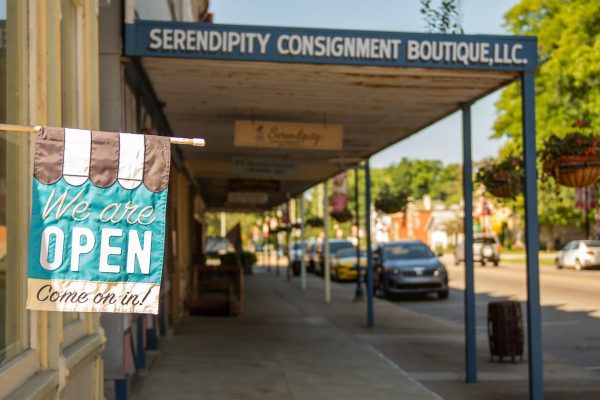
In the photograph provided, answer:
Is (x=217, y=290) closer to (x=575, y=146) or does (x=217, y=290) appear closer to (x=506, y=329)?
(x=506, y=329)

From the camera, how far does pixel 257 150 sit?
51.2 feet

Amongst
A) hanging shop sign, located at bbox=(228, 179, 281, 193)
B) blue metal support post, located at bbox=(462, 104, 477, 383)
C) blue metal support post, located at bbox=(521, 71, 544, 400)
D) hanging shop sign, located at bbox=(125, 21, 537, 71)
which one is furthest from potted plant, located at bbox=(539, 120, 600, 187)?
hanging shop sign, located at bbox=(228, 179, 281, 193)

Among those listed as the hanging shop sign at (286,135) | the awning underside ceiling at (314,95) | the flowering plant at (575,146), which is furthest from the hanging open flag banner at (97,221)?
the hanging shop sign at (286,135)

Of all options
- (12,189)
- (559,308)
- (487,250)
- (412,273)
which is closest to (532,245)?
(12,189)

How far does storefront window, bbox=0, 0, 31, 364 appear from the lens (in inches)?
171

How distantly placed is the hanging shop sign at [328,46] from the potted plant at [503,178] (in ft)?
10.4

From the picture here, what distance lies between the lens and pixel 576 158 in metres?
Answer: 9.52

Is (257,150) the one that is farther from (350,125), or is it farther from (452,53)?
(452,53)

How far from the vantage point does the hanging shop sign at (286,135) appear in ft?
35.7

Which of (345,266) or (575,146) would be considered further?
(345,266)

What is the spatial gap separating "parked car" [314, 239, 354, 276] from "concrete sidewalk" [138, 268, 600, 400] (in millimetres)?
21138

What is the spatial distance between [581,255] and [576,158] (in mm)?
30457

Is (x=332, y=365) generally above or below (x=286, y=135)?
below

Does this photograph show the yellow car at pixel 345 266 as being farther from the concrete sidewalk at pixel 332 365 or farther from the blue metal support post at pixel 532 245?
the blue metal support post at pixel 532 245
